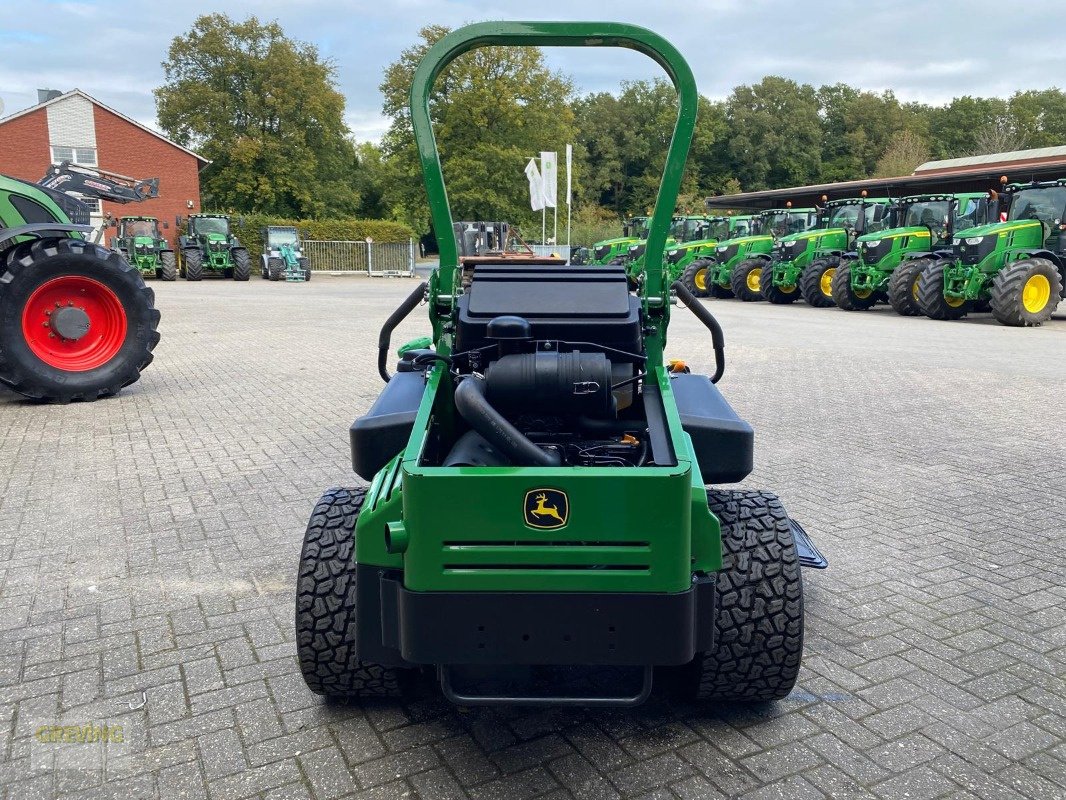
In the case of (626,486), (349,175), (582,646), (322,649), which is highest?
(349,175)

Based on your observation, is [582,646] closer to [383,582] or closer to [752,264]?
[383,582]

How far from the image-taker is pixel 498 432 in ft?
8.41

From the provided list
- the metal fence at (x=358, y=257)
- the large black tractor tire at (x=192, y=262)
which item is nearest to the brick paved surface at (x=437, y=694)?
the large black tractor tire at (x=192, y=262)

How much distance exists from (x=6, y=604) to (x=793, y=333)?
12088 millimetres

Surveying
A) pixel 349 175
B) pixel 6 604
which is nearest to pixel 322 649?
pixel 6 604

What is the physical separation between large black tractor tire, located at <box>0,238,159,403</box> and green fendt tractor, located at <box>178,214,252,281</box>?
71.1 ft

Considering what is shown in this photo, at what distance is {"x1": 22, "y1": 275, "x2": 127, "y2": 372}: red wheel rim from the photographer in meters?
7.74

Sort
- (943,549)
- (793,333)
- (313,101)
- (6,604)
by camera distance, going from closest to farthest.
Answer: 1. (6,604)
2. (943,549)
3. (793,333)
4. (313,101)

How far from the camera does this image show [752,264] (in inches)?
848

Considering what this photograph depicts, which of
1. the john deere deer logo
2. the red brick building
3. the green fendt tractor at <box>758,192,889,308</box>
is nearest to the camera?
the john deere deer logo

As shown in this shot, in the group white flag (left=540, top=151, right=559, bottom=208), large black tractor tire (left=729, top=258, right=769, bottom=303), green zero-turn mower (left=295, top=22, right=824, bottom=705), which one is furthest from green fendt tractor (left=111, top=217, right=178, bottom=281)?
green zero-turn mower (left=295, top=22, right=824, bottom=705)

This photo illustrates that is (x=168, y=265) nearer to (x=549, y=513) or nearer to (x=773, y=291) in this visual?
(x=773, y=291)

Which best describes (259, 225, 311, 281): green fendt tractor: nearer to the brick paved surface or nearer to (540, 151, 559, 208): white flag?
(540, 151, 559, 208): white flag

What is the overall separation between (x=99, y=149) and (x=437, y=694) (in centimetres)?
3956
